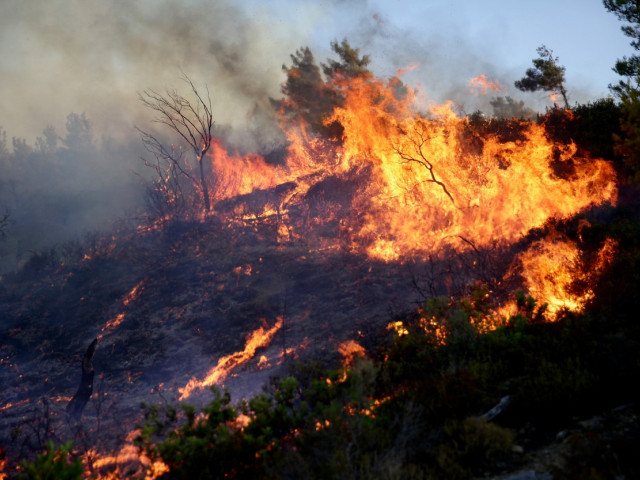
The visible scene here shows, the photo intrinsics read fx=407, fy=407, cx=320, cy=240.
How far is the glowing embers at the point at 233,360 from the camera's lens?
10438 millimetres

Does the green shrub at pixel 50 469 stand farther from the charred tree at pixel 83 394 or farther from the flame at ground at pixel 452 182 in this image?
the flame at ground at pixel 452 182

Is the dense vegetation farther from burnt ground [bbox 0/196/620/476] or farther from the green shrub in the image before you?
burnt ground [bbox 0/196/620/476]

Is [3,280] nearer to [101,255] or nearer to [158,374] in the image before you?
[101,255]

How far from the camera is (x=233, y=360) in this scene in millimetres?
11383

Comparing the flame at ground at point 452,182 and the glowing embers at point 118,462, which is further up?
the flame at ground at point 452,182

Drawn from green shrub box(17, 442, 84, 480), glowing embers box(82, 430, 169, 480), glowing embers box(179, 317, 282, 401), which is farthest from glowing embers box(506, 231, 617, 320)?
glowing embers box(82, 430, 169, 480)

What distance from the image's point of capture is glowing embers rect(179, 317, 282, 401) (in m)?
10.4

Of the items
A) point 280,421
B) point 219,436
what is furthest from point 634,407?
point 219,436

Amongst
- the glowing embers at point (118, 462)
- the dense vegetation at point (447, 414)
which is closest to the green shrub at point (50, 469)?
the dense vegetation at point (447, 414)

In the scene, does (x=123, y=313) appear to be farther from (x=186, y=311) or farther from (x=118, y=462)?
(x=118, y=462)

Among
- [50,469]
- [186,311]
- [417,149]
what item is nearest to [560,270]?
[417,149]

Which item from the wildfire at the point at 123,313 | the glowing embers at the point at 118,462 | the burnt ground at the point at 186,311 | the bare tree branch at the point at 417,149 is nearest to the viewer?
the glowing embers at the point at 118,462

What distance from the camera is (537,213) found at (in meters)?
13.9

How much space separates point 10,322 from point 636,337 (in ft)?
65.6
